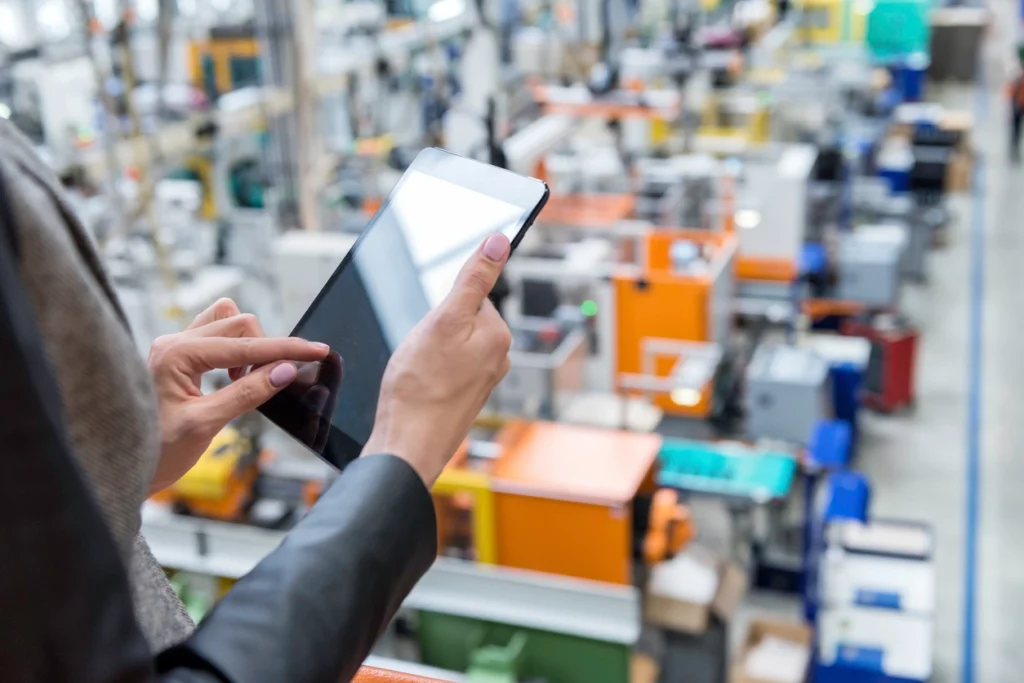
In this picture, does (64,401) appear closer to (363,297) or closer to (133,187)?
(363,297)

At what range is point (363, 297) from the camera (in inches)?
43.8

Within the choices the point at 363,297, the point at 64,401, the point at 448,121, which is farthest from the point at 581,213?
the point at 64,401

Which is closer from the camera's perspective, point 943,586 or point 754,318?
point 943,586

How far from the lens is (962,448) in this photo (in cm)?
728

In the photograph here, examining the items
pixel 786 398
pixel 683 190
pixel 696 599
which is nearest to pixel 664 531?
pixel 696 599

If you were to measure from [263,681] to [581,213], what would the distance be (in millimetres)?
7891

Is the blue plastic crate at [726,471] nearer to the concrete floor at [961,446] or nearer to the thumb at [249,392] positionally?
the concrete floor at [961,446]

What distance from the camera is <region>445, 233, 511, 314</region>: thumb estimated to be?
89cm

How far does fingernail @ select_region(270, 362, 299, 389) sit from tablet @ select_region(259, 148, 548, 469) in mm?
26

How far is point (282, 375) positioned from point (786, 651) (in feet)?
13.7

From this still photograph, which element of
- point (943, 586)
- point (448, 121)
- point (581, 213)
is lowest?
point (943, 586)

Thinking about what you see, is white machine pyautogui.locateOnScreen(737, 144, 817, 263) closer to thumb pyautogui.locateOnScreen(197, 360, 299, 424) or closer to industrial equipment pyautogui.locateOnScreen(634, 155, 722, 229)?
industrial equipment pyautogui.locateOnScreen(634, 155, 722, 229)

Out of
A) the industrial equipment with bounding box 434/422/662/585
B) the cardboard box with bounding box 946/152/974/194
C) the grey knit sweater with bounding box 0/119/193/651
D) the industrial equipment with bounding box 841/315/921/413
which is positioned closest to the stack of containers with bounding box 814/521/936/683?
the industrial equipment with bounding box 434/422/662/585

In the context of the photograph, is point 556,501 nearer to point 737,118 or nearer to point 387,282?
point 387,282
